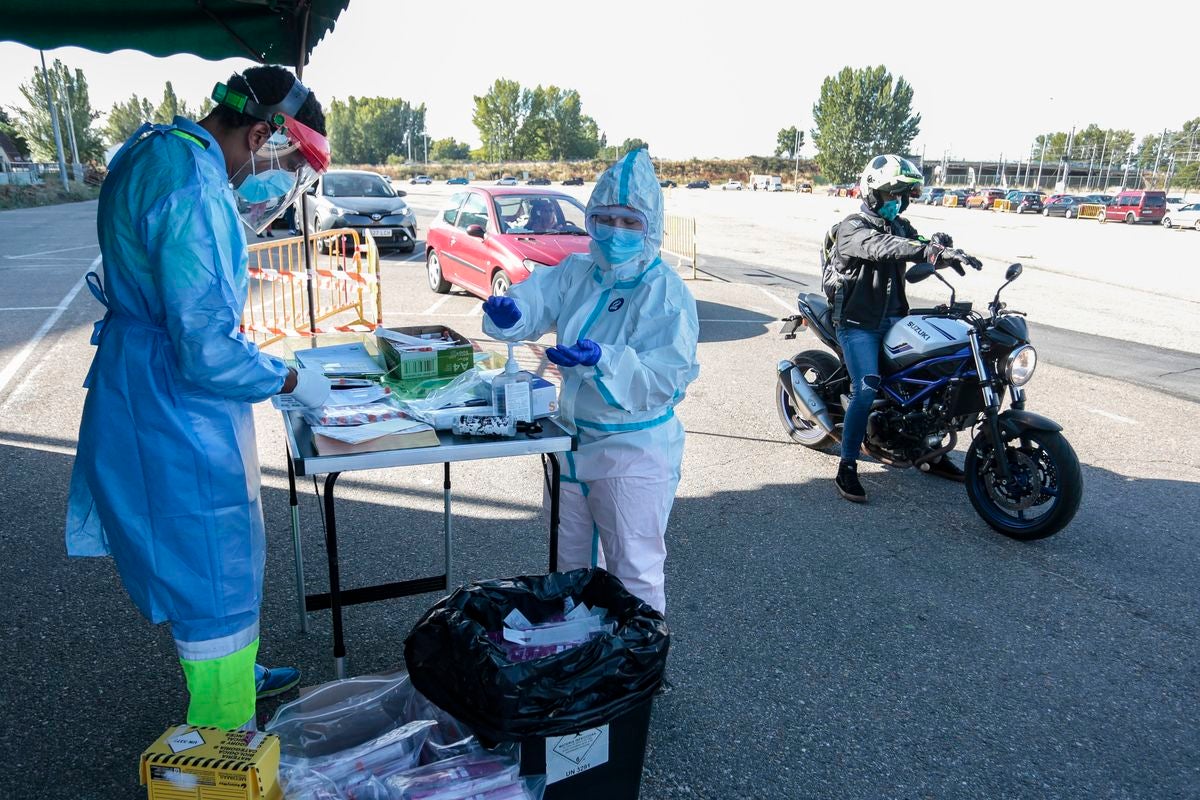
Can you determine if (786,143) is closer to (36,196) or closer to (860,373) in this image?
(36,196)

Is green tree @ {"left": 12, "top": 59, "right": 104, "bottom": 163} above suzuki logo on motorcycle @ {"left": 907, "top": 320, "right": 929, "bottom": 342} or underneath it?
above

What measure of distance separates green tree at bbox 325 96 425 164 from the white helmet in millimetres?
142991

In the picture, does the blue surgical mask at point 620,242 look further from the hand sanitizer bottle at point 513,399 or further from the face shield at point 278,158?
the face shield at point 278,158

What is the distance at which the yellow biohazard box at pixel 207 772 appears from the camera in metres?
1.81

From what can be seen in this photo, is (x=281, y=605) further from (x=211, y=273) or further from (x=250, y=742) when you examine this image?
(x=211, y=273)

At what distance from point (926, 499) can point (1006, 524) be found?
611 millimetres

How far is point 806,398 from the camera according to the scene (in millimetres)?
5422

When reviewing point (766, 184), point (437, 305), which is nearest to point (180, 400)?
point (437, 305)

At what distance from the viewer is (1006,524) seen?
4324 millimetres

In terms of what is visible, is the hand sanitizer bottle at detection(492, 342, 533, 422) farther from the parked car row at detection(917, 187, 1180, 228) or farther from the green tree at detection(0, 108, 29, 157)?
the green tree at detection(0, 108, 29, 157)

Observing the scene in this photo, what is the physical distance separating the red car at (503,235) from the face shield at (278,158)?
6646 mm

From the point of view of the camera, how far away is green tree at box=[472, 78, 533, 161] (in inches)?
4845

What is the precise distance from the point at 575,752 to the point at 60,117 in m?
70.2

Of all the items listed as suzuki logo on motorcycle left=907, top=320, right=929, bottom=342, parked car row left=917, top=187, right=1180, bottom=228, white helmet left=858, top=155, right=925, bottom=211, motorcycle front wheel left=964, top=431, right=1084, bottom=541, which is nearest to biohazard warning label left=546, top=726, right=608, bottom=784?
motorcycle front wheel left=964, top=431, right=1084, bottom=541
